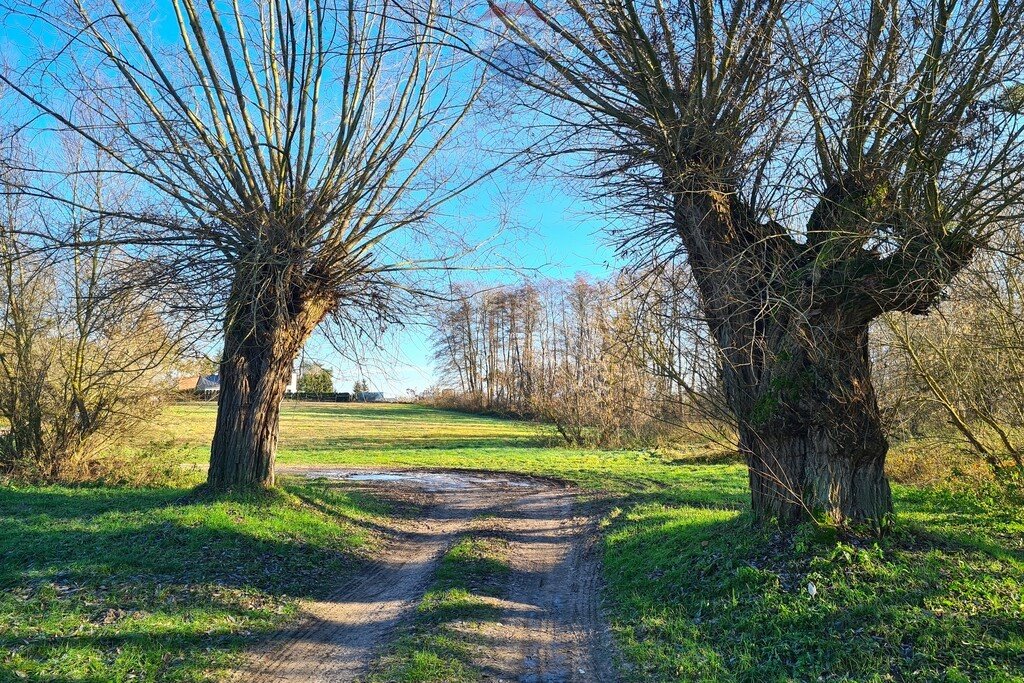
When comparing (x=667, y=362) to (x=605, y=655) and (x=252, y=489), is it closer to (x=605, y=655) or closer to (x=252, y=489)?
(x=605, y=655)

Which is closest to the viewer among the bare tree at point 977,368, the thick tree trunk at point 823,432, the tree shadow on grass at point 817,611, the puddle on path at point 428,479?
the tree shadow on grass at point 817,611

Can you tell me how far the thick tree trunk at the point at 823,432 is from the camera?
581 cm

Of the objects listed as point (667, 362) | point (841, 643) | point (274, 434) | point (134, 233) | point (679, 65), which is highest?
point (679, 65)

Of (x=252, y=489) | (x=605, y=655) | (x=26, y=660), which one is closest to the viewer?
(x=26, y=660)

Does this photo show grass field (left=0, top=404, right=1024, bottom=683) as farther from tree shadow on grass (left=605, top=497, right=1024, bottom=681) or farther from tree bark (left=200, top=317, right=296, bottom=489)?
tree bark (left=200, top=317, right=296, bottom=489)

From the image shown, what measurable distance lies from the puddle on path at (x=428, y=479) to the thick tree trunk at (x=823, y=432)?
9591 millimetres

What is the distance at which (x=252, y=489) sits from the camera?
9312mm

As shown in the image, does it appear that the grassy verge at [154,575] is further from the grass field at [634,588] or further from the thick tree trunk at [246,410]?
the thick tree trunk at [246,410]

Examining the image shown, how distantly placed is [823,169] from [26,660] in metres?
7.60

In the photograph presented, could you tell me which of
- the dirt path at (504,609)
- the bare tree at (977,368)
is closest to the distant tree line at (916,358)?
the bare tree at (977,368)

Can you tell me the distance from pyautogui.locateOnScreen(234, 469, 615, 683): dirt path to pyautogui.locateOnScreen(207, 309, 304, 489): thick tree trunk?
2.46m

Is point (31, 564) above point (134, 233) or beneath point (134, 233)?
beneath

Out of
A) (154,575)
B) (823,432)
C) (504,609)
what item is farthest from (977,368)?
(154,575)

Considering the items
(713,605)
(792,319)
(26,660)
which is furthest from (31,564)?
(792,319)
